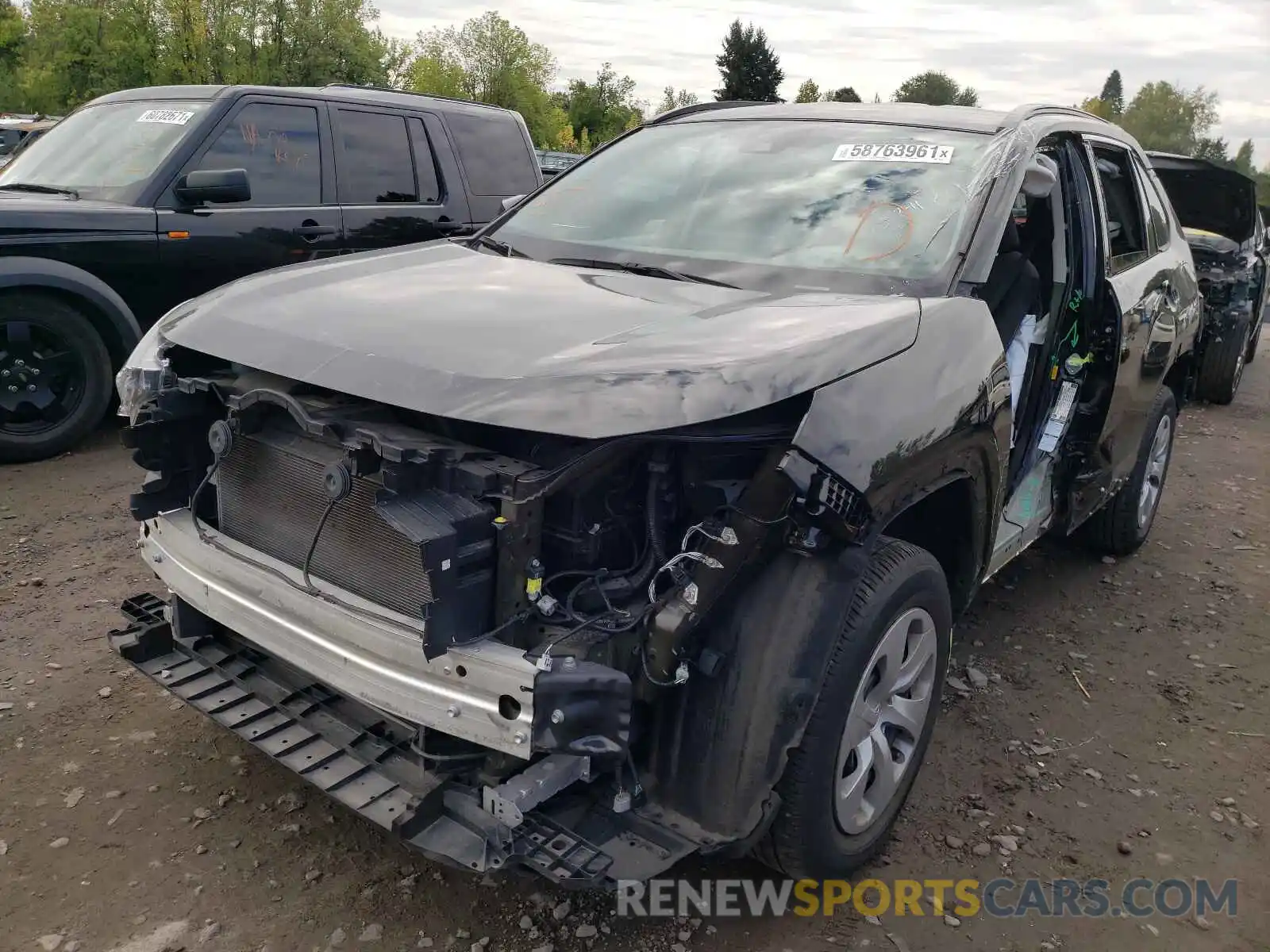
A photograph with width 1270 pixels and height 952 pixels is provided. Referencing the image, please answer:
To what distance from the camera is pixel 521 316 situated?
2.60m

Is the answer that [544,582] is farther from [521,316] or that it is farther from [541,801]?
[521,316]

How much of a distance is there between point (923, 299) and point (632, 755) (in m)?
1.44

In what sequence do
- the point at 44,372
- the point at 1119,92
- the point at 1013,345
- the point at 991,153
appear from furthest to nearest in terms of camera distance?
the point at 1119,92
the point at 44,372
the point at 1013,345
the point at 991,153

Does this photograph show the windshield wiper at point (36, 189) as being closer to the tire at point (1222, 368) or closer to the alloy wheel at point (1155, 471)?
the alloy wheel at point (1155, 471)

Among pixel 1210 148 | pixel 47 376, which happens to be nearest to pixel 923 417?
pixel 47 376

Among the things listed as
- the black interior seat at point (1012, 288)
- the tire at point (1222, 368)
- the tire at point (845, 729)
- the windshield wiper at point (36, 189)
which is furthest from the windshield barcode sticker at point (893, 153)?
the tire at point (1222, 368)

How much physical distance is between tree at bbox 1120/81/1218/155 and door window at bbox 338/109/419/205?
92169mm

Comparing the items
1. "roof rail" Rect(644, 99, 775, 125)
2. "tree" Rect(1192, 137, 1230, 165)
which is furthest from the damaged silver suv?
"tree" Rect(1192, 137, 1230, 165)

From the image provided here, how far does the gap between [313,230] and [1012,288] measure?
14.5 feet

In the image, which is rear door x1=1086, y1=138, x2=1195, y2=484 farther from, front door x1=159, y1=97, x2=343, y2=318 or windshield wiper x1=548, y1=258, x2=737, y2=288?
front door x1=159, y1=97, x2=343, y2=318

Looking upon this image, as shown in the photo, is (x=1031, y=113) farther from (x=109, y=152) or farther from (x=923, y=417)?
(x=109, y=152)

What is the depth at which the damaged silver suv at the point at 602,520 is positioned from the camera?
2146 mm

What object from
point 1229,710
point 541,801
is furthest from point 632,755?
point 1229,710

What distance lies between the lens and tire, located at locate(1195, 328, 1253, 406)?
9273 millimetres
